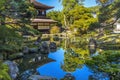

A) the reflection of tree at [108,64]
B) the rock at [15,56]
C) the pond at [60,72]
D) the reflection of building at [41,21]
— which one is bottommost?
the pond at [60,72]

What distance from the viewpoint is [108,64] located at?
8344 mm

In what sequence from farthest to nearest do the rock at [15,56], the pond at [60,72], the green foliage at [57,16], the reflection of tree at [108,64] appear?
the green foliage at [57,16] < the rock at [15,56] < the pond at [60,72] < the reflection of tree at [108,64]

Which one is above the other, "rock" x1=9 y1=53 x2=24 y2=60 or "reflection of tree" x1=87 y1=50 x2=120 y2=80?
"reflection of tree" x1=87 y1=50 x2=120 y2=80

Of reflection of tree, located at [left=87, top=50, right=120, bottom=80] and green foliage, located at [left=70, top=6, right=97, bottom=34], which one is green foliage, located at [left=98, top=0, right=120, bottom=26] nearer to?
green foliage, located at [left=70, top=6, right=97, bottom=34]

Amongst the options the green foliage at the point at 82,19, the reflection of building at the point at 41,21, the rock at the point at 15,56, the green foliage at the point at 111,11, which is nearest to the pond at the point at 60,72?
the rock at the point at 15,56

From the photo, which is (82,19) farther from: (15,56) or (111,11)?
(15,56)

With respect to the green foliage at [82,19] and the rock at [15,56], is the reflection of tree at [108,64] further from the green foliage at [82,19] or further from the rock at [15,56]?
the green foliage at [82,19]

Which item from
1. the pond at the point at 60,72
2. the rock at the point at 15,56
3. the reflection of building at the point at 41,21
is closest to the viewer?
the pond at the point at 60,72

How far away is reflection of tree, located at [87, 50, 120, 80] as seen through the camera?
8.01 m

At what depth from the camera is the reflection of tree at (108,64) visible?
801 centimetres

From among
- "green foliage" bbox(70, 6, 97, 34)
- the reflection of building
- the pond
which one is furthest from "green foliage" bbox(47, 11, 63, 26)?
the pond

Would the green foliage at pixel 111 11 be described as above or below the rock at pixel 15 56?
above

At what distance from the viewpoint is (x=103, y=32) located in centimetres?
3080

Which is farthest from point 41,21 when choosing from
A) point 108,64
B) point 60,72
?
point 108,64
